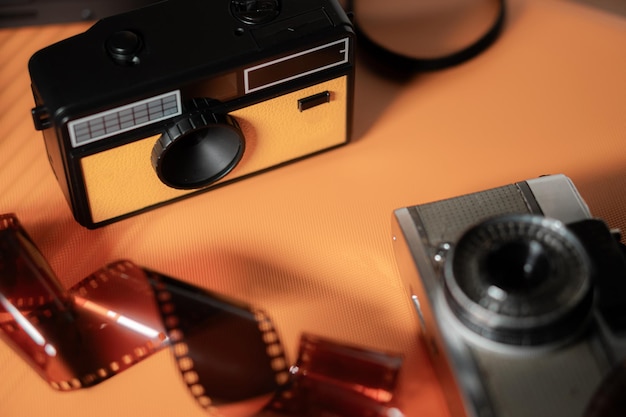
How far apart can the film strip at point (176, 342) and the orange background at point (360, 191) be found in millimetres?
19

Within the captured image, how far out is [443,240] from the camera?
3.25ft

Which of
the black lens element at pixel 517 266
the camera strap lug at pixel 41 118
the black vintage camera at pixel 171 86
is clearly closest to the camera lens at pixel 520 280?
the black lens element at pixel 517 266

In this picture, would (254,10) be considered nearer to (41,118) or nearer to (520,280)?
(41,118)

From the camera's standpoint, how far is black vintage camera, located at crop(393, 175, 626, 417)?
2.88 ft

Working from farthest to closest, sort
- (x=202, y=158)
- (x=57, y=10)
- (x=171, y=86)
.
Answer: (x=57, y=10) < (x=202, y=158) < (x=171, y=86)

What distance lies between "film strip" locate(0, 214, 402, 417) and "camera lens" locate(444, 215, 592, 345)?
20cm

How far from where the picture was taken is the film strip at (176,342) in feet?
3.50

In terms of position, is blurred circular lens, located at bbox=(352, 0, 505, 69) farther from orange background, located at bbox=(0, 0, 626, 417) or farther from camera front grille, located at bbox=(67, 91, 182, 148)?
camera front grille, located at bbox=(67, 91, 182, 148)

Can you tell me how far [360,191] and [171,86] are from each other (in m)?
0.31

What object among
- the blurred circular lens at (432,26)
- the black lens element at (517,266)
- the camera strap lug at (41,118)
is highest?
the camera strap lug at (41,118)

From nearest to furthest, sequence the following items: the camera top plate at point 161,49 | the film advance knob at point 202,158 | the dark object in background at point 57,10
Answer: the camera top plate at point 161,49, the film advance knob at point 202,158, the dark object in background at point 57,10

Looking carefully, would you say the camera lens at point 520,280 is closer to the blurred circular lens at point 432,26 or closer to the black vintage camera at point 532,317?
the black vintage camera at point 532,317

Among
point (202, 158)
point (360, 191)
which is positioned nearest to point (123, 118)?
point (202, 158)

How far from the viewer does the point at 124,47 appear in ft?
3.40
